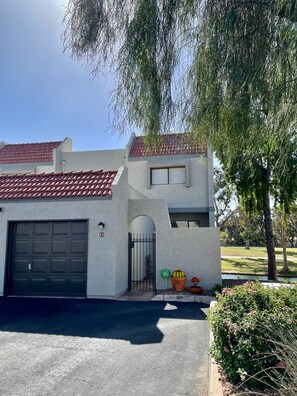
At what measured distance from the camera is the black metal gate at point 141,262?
43.9 feet

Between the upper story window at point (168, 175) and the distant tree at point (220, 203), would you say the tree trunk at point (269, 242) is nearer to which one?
the upper story window at point (168, 175)

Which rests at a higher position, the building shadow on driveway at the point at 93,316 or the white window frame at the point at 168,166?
the white window frame at the point at 168,166

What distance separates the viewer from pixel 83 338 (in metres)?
6.89

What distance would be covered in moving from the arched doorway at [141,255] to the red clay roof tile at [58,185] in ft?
9.66

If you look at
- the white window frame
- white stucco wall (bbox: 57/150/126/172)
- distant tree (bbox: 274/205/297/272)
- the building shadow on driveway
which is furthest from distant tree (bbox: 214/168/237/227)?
the building shadow on driveway

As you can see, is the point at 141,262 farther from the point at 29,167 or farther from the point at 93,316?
the point at 29,167

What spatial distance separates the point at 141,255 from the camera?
15570 mm

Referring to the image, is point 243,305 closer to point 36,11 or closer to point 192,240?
point 36,11

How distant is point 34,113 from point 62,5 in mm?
7983

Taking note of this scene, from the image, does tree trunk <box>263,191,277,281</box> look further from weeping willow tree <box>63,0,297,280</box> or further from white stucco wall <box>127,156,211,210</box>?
weeping willow tree <box>63,0,297,280</box>

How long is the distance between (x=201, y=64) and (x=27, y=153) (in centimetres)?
2126

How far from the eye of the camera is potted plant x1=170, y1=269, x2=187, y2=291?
12281mm

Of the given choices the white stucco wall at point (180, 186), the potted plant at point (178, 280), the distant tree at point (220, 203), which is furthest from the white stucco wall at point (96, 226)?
the distant tree at point (220, 203)

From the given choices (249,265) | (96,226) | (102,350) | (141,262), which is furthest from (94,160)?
(249,265)
